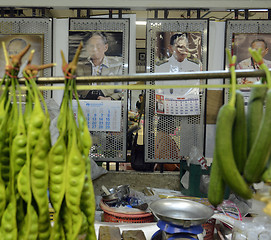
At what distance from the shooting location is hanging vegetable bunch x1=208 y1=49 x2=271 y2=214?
1064 mm

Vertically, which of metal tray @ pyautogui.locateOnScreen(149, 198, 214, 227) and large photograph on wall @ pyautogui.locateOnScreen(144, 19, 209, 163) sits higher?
large photograph on wall @ pyautogui.locateOnScreen(144, 19, 209, 163)

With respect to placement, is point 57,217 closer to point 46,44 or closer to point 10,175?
point 10,175

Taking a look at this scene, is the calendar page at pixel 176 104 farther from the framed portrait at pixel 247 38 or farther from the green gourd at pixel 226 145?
the green gourd at pixel 226 145

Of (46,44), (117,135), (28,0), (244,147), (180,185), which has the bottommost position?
(180,185)

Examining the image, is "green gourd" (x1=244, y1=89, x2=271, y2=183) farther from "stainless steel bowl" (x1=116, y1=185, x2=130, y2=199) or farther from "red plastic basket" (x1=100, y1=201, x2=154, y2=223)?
"stainless steel bowl" (x1=116, y1=185, x2=130, y2=199)

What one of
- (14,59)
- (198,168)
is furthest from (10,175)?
(198,168)

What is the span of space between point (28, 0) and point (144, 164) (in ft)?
8.01

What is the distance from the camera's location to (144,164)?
390 cm

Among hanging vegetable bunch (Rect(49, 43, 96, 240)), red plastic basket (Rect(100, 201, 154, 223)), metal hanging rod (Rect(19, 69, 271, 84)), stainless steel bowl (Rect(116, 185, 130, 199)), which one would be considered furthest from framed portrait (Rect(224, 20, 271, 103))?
hanging vegetable bunch (Rect(49, 43, 96, 240))

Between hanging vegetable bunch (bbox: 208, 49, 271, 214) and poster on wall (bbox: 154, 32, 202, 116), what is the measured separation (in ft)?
8.28

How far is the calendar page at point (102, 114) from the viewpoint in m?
3.76

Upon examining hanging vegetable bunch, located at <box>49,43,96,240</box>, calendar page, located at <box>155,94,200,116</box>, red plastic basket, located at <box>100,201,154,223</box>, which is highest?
calendar page, located at <box>155,94,200,116</box>

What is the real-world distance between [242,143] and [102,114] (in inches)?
108

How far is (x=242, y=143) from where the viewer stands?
1154 millimetres
